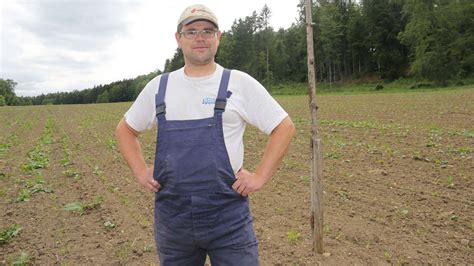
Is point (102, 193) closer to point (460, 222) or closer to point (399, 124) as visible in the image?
point (460, 222)

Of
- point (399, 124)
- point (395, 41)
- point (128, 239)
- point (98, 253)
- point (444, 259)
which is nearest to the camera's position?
point (444, 259)

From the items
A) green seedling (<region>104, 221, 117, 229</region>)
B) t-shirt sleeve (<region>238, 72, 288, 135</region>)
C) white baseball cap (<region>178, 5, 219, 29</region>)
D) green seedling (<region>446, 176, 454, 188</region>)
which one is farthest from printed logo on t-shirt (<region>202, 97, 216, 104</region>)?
green seedling (<region>446, 176, 454, 188</region>)

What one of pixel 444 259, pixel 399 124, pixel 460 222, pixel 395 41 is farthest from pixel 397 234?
pixel 395 41

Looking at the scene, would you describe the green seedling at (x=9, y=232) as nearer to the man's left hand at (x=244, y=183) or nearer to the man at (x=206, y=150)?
the man at (x=206, y=150)

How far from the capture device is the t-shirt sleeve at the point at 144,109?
7.74 ft

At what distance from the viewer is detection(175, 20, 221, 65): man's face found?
7.34 feet

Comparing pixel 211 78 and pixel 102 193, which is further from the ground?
pixel 211 78

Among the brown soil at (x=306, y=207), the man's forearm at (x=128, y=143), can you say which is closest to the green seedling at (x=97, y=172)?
the brown soil at (x=306, y=207)

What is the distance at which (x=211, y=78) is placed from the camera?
2.24m

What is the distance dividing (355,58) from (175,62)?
3404 centimetres

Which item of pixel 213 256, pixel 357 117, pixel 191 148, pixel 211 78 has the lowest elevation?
pixel 357 117

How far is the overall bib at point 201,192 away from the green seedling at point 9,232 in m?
3.63

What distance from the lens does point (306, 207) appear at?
5.86 metres

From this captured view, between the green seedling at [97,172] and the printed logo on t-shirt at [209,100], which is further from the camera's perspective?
the green seedling at [97,172]
